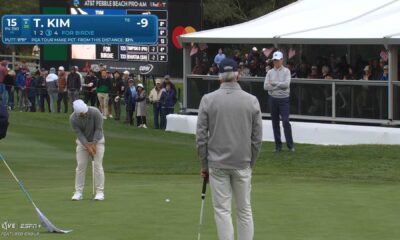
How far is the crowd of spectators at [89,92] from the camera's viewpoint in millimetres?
35594

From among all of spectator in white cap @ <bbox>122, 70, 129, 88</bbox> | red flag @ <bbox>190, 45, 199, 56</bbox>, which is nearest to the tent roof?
red flag @ <bbox>190, 45, 199, 56</bbox>

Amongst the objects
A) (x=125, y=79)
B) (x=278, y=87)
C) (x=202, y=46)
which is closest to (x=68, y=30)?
(x=202, y=46)

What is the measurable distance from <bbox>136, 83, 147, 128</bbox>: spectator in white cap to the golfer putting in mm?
19393

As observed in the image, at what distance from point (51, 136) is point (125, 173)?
895cm

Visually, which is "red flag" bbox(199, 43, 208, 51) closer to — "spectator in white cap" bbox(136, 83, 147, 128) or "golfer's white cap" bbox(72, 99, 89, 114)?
"spectator in white cap" bbox(136, 83, 147, 128)

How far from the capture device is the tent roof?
95.0 feet

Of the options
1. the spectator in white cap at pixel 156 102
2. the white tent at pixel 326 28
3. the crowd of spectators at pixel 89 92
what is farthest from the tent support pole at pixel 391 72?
the spectator in white cap at pixel 156 102

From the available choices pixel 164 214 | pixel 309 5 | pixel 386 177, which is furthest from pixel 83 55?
pixel 164 214

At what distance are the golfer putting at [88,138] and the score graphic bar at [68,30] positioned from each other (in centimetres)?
1299

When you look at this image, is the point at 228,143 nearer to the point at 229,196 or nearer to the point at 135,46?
the point at 229,196

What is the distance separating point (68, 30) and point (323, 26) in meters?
7.59

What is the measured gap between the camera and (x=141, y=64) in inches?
1534

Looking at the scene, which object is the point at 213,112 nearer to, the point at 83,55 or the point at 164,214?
the point at 164,214

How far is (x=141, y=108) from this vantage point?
3588cm
